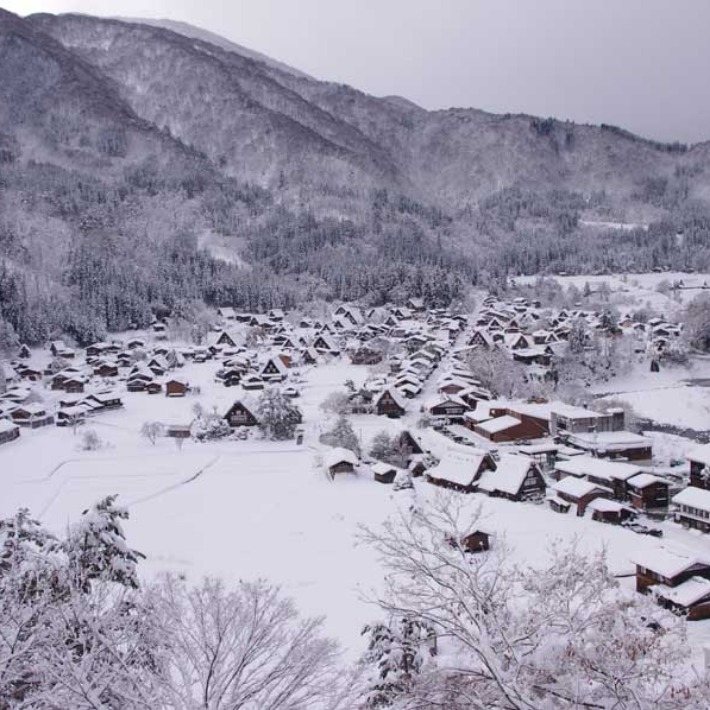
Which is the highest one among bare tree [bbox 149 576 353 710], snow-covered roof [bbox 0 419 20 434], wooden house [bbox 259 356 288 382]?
bare tree [bbox 149 576 353 710]

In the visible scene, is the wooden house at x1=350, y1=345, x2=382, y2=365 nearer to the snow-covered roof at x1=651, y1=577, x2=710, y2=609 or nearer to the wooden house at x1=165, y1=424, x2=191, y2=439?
the wooden house at x1=165, y1=424, x2=191, y2=439

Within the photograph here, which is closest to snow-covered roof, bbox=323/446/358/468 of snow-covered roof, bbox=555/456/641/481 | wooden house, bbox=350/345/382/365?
snow-covered roof, bbox=555/456/641/481

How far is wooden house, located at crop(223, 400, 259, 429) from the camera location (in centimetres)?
3494

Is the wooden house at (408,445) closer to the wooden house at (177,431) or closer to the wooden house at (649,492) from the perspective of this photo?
the wooden house at (649,492)

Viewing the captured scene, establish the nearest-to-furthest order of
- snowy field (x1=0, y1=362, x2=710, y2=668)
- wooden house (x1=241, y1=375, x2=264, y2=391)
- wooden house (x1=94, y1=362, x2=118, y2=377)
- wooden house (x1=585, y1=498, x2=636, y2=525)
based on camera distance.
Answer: snowy field (x1=0, y1=362, x2=710, y2=668), wooden house (x1=585, y1=498, x2=636, y2=525), wooden house (x1=241, y1=375, x2=264, y2=391), wooden house (x1=94, y1=362, x2=118, y2=377)

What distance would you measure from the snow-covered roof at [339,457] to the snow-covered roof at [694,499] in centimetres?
1299

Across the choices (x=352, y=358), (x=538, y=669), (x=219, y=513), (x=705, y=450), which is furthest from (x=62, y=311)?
(x=538, y=669)

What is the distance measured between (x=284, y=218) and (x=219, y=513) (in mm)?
118781

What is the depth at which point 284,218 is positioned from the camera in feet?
441

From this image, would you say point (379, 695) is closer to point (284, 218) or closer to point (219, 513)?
point (219, 513)

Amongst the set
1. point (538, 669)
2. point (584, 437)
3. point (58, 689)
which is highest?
point (538, 669)

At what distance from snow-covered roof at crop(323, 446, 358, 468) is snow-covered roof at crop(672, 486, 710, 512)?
13.0m

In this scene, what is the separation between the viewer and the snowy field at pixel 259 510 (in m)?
17.0

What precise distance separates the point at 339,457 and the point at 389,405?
38.8 ft
